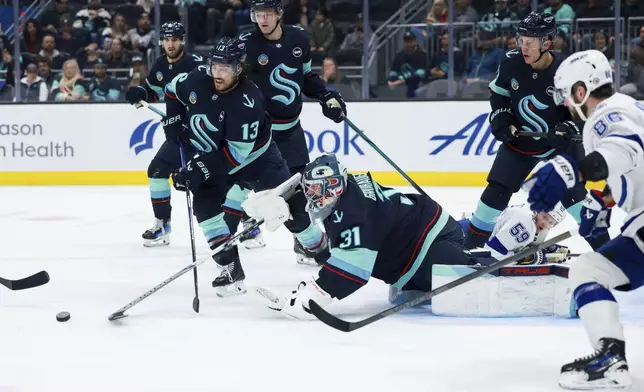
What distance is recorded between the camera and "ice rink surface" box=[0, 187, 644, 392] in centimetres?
303

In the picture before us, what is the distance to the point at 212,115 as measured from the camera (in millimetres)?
4395

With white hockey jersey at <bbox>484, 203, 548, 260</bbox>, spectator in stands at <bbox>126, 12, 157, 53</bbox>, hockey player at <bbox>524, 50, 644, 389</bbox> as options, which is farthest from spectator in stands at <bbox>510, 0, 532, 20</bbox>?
hockey player at <bbox>524, 50, 644, 389</bbox>

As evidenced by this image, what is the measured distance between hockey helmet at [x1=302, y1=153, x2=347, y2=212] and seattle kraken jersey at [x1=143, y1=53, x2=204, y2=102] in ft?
7.17

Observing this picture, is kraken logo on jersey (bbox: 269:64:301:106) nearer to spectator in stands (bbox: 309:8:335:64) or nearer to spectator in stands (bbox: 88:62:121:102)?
spectator in stands (bbox: 309:8:335:64)

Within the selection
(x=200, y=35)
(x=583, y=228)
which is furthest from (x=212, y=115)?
(x=200, y=35)

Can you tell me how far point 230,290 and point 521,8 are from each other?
5.12 meters

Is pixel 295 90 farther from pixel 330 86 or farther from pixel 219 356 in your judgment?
pixel 330 86

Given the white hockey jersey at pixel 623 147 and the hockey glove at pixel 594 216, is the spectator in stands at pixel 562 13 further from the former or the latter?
the white hockey jersey at pixel 623 147

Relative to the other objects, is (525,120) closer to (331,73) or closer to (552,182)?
(552,182)

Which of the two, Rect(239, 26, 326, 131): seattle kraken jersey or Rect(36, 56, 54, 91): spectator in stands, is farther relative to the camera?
Rect(36, 56, 54, 91): spectator in stands

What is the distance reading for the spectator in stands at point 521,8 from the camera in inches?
337

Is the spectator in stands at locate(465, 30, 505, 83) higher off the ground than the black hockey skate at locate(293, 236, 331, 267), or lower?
higher

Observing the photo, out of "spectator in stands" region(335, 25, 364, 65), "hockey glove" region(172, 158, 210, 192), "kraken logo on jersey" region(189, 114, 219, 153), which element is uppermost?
"spectator in stands" region(335, 25, 364, 65)

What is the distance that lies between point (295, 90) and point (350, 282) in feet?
6.30
